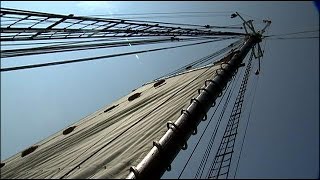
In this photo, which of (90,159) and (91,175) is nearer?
(91,175)

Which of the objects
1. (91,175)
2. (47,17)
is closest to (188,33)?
(47,17)

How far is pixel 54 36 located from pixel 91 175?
3.51 meters

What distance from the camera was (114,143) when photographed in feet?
16.8

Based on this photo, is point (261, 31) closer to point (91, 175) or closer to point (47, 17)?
point (47, 17)

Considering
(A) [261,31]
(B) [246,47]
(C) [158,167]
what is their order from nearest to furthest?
(C) [158,167], (B) [246,47], (A) [261,31]

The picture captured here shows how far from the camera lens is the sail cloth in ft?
14.1

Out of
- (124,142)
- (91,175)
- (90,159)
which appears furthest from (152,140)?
(91,175)

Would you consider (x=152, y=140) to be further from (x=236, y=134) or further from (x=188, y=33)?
(x=188, y=33)

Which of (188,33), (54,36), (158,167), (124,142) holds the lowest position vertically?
(158,167)

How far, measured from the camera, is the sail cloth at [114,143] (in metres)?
4.29

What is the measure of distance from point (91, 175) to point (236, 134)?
188 inches

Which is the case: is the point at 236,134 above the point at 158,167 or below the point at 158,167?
below

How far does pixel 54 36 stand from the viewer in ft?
21.7

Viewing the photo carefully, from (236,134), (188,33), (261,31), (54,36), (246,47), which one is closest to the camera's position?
(54,36)
